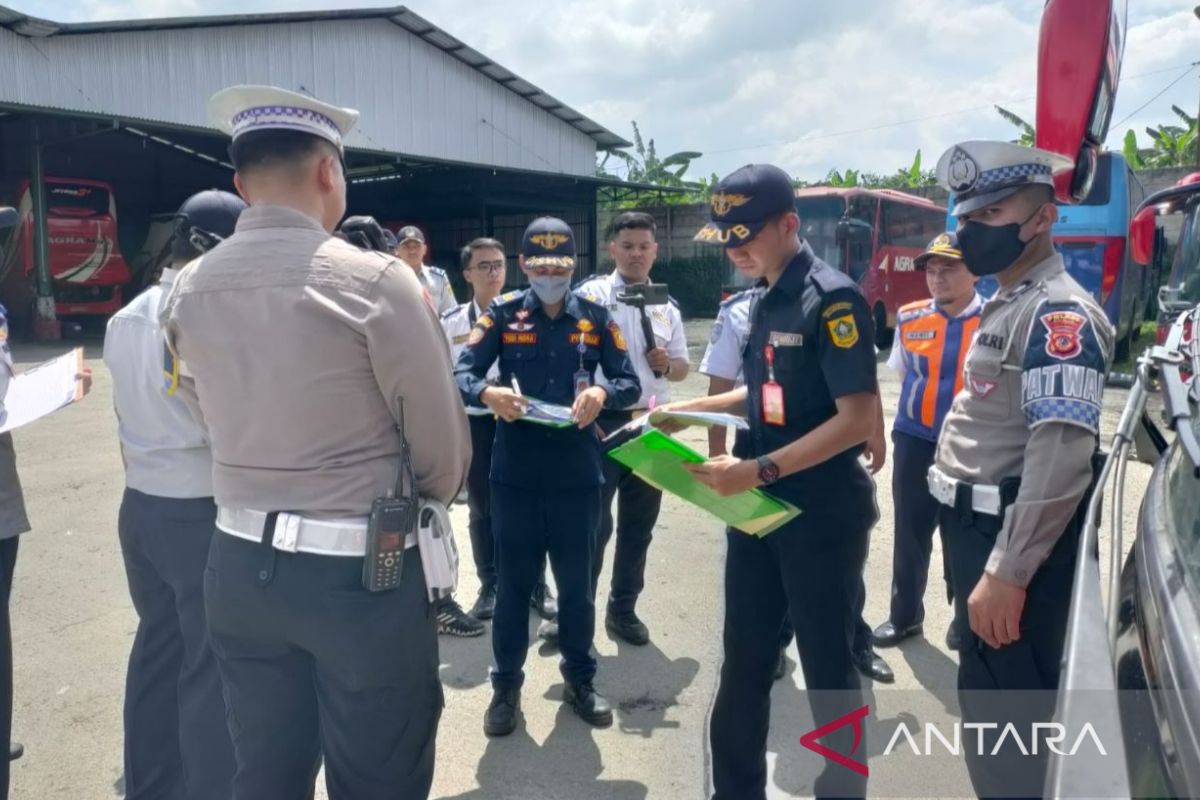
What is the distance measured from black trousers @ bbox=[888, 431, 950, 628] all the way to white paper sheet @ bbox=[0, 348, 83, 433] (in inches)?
129

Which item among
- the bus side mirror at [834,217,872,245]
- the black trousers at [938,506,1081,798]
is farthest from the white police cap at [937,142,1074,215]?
the bus side mirror at [834,217,872,245]

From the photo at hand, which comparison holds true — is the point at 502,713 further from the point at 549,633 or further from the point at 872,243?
the point at 872,243

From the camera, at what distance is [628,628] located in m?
4.15

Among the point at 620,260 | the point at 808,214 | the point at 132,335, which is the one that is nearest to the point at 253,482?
the point at 132,335

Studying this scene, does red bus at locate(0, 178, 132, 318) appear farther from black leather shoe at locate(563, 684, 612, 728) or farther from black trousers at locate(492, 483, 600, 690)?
black leather shoe at locate(563, 684, 612, 728)

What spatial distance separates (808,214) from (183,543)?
14469mm

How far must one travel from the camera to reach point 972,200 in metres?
2.34

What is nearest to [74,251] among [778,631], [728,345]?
[728,345]

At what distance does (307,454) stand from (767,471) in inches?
45.9

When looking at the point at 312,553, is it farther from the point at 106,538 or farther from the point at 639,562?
the point at 106,538

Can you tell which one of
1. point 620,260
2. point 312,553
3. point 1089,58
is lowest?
point 312,553

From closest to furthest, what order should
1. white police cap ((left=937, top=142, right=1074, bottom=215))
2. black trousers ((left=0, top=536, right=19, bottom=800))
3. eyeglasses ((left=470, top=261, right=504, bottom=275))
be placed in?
white police cap ((left=937, top=142, right=1074, bottom=215))
black trousers ((left=0, top=536, right=19, bottom=800))
eyeglasses ((left=470, top=261, right=504, bottom=275))

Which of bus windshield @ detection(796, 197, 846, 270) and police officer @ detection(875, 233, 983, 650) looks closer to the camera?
police officer @ detection(875, 233, 983, 650)

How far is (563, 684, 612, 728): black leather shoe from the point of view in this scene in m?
3.38
